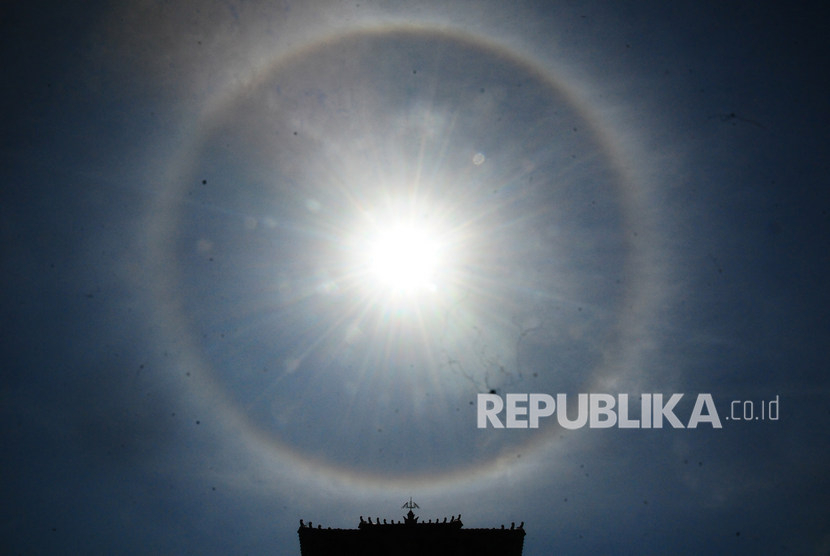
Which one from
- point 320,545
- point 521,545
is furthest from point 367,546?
point 521,545

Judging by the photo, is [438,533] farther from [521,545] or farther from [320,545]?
[320,545]

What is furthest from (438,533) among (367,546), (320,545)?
(320,545)

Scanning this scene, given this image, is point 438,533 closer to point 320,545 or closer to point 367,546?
point 367,546

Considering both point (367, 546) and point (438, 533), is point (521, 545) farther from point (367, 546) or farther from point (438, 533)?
point (367, 546)

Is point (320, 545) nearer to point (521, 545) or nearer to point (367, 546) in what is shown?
point (367, 546)

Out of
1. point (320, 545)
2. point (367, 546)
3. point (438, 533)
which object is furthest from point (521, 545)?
point (320, 545)
